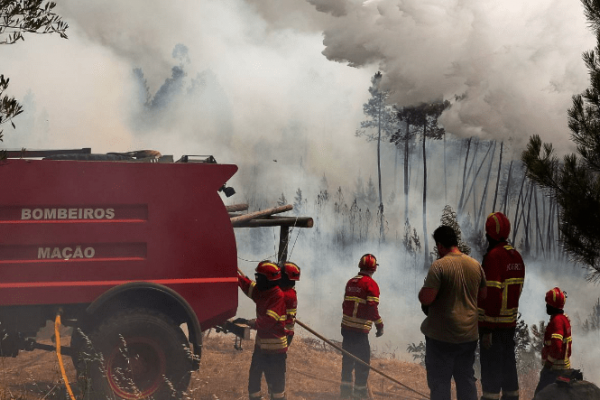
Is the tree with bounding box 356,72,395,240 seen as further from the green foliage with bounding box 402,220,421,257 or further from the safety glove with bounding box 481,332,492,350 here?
the safety glove with bounding box 481,332,492,350

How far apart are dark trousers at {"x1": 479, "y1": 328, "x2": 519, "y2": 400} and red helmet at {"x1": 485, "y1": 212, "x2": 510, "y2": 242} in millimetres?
810

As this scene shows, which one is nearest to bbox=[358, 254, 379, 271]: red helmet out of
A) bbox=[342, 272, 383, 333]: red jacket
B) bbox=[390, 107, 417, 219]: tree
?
bbox=[342, 272, 383, 333]: red jacket

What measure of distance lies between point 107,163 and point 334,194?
2500 centimetres

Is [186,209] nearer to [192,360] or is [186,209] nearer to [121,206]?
[121,206]

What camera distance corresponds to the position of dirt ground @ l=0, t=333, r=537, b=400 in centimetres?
746

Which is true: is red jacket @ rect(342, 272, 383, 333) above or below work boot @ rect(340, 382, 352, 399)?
above

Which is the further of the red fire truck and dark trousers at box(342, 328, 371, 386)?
dark trousers at box(342, 328, 371, 386)

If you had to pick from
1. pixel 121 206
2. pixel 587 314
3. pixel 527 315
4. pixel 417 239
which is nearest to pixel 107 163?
pixel 121 206

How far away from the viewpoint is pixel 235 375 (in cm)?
888

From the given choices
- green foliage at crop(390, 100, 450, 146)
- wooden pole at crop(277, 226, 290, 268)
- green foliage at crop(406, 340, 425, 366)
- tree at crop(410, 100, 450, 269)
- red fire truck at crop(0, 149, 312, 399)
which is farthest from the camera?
green foliage at crop(390, 100, 450, 146)

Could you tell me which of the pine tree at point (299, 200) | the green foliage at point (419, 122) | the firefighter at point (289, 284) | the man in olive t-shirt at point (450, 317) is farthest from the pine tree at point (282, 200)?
the man in olive t-shirt at point (450, 317)

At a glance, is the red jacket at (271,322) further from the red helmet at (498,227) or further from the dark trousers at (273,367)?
the red helmet at (498,227)

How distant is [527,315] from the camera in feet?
73.4

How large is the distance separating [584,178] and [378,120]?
2660cm
